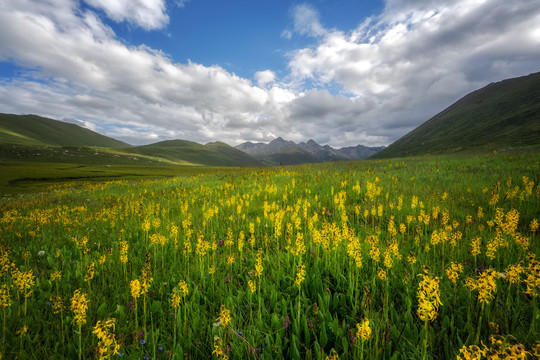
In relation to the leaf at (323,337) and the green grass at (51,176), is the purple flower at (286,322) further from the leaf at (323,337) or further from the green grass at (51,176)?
the green grass at (51,176)

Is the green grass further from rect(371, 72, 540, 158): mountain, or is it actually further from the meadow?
rect(371, 72, 540, 158): mountain

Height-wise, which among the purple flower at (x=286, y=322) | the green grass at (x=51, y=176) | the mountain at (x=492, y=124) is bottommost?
the green grass at (x=51, y=176)

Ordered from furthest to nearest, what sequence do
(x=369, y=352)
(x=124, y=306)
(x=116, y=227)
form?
(x=116, y=227)
(x=124, y=306)
(x=369, y=352)

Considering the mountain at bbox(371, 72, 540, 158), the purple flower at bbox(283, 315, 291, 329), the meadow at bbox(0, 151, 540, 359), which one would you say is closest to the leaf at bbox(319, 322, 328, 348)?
the meadow at bbox(0, 151, 540, 359)

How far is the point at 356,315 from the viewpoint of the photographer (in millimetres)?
2709

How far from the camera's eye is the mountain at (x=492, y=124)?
354ft

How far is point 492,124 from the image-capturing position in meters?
138

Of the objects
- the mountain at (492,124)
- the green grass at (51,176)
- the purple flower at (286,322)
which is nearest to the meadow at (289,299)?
the purple flower at (286,322)

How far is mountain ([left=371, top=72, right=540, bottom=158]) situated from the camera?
108m

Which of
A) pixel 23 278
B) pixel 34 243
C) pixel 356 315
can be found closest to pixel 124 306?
pixel 23 278

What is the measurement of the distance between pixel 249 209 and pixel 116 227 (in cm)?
400

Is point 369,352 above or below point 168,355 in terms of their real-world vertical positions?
above

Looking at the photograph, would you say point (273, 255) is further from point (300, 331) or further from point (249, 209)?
point (249, 209)

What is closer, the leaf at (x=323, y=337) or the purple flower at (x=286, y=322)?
the leaf at (x=323, y=337)
